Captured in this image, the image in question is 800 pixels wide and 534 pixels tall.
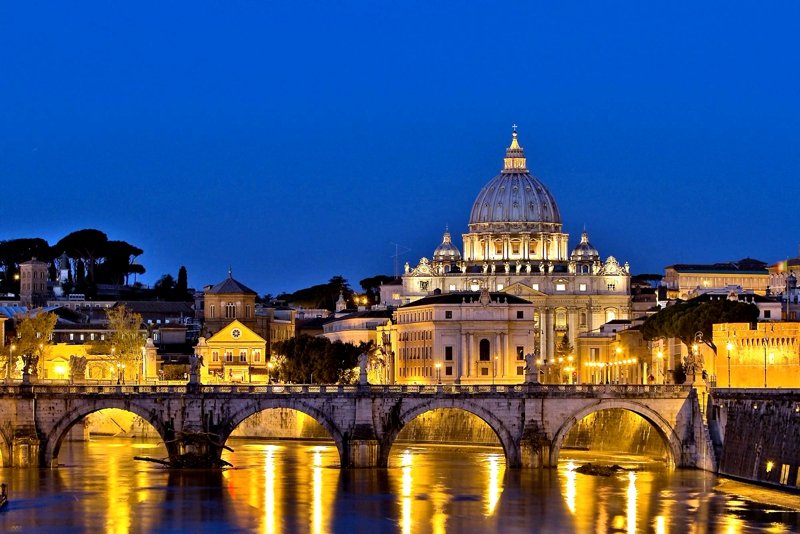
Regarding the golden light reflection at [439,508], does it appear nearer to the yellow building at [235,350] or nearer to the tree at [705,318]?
the tree at [705,318]

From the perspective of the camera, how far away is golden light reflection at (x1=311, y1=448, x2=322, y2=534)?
7869 centimetres

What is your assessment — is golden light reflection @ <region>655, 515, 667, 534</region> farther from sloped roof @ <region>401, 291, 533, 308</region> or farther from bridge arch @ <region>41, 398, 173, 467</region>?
sloped roof @ <region>401, 291, 533, 308</region>

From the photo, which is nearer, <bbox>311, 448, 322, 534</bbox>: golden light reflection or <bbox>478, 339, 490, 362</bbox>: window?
<bbox>311, 448, 322, 534</bbox>: golden light reflection

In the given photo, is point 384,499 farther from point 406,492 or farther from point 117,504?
point 117,504

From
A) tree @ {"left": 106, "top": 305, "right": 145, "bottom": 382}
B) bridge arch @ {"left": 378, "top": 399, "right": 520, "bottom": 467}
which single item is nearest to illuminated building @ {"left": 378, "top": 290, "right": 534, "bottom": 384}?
tree @ {"left": 106, "top": 305, "right": 145, "bottom": 382}

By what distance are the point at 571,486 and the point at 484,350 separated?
74.0 meters

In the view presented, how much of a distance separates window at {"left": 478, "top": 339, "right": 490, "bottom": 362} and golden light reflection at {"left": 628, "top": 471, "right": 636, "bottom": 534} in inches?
2673

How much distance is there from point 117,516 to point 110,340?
77875 mm

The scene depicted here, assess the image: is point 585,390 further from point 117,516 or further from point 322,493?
point 117,516

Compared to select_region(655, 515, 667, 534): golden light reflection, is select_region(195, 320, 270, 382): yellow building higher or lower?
higher

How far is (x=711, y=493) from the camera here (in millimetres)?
85688

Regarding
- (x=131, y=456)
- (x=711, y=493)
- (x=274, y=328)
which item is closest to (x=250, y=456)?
(x=131, y=456)

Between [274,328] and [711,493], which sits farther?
[274,328]

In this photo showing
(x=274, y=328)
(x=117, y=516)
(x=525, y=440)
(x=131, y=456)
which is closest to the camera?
(x=117, y=516)
